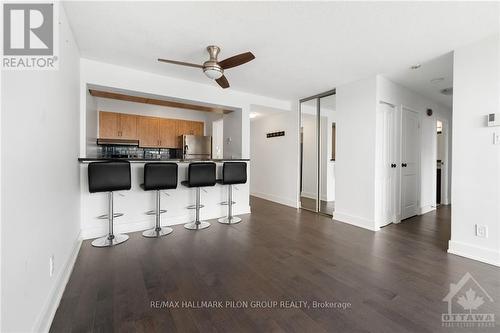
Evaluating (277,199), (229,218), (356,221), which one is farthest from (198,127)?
(356,221)

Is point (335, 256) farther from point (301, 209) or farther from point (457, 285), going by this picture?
point (301, 209)

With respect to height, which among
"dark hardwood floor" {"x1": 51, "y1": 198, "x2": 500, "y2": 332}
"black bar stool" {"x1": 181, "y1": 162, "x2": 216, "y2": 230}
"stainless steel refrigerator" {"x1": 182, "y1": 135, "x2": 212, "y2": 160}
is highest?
"stainless steel refrigerator" {"x1": 182, "y1": 135, "x2": 212, "y2": 160}

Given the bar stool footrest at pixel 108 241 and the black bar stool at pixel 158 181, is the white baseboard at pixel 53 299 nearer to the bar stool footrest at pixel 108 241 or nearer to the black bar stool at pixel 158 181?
the bar stool footrest at pixel 108 241

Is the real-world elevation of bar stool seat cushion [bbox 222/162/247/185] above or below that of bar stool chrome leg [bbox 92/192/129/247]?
above

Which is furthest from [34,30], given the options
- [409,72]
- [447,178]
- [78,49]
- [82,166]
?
[447,178]

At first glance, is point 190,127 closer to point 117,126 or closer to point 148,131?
point 148,131

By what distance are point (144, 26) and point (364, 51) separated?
8.40 ft

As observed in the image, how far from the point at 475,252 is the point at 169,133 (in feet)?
20.6

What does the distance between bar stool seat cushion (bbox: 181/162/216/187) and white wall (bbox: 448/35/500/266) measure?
322cm

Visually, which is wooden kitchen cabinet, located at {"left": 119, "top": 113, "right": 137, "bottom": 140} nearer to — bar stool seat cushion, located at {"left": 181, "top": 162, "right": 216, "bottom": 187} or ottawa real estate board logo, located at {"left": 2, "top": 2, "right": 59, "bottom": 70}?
bar stool seat cushion, located at {"left": 181, "top": 162, "right": 216, "bottom": 187}

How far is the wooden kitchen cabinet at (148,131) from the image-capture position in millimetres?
5594

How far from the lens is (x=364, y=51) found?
2.69m

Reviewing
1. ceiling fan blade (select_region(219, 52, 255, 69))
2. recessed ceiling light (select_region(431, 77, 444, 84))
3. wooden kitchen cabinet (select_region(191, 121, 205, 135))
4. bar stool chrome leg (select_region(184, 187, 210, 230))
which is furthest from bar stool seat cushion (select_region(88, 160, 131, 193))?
recessed ceiling light (select_region(431, 77, 444, 84))

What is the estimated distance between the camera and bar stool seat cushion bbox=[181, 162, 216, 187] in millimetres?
3252
